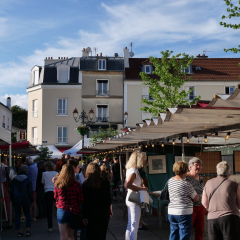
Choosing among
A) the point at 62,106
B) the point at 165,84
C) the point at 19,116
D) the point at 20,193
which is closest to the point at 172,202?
the point at 20,193

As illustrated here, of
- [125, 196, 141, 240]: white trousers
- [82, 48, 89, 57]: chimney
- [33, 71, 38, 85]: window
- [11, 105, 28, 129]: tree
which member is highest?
[82, 48, 89, 57]: chimney

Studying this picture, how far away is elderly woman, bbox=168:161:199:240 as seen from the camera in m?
5.43

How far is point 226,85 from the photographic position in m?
39.8

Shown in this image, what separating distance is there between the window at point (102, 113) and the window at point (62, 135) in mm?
3723

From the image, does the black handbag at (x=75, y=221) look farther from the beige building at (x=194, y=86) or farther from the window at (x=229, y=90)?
the window at (x=229, y=90)

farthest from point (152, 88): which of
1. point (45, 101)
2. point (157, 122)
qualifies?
point (157, 122)

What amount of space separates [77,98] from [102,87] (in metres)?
2.92

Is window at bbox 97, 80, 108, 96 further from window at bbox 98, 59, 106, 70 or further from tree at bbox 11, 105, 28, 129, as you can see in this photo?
tree at bbox 11, 105, 28, 129

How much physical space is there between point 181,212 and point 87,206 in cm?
143

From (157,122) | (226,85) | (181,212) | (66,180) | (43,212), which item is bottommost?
(43,212)

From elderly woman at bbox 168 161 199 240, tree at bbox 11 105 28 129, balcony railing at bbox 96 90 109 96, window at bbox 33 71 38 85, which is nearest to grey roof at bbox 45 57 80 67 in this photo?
window at bbox 33 71 38 85

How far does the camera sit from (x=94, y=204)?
5.73 m

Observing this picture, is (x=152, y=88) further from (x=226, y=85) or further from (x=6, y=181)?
(x=6, y=181)

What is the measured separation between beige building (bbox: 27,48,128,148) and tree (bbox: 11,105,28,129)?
20.6 m
